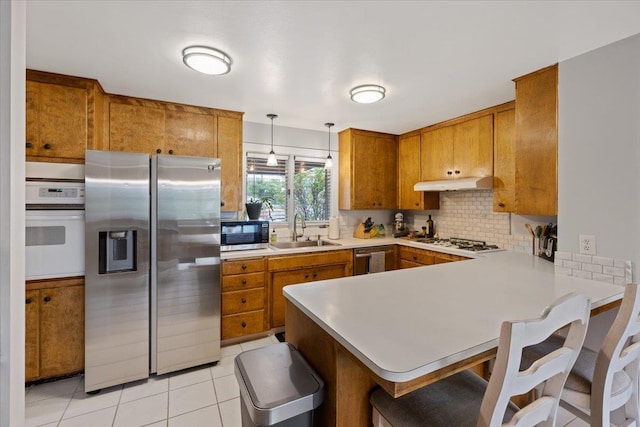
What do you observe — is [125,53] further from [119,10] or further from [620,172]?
[620,172]

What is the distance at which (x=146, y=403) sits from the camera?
2.09 m

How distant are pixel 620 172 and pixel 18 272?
2.76 meters

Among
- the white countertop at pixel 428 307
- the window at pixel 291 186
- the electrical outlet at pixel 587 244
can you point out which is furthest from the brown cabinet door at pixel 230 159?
the electrical outlet at pixel 587 244

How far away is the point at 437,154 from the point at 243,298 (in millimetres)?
2829

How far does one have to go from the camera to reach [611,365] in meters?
1.12

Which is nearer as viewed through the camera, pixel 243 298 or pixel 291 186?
pixel 243 298

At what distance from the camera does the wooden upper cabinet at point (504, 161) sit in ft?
9.27

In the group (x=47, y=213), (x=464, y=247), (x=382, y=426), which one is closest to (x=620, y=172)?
(x=464, y=247)

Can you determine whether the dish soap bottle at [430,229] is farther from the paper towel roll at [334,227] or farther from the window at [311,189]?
the window at [311,189]

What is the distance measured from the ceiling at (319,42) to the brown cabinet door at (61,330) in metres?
1.72

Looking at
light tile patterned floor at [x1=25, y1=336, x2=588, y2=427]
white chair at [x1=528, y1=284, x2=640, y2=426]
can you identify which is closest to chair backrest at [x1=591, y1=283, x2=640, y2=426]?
white chair at [x1=528, y1=284, x2=640, y2=426]

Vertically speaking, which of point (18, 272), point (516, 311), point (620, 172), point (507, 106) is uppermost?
point (507, 106)

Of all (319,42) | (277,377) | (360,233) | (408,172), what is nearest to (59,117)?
(319,42)

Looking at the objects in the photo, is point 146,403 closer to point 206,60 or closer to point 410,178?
point 206,60
